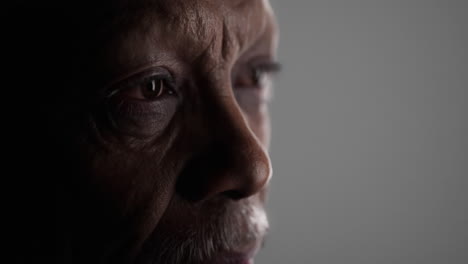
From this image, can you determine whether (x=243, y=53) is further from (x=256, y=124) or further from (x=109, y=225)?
(x=109, y=225)

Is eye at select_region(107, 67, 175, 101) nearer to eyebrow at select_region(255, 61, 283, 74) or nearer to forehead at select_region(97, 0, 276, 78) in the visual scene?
forehead at select_region(97, 0, 276, 78)

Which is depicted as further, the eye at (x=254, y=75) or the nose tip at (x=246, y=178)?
the eye at (x=254, y=75)

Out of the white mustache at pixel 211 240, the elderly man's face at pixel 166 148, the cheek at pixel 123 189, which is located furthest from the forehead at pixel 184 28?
the white mustache at pixel 211 240

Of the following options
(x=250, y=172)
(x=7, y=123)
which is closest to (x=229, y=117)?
(x=250, y=172)

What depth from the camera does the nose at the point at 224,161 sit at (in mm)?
728

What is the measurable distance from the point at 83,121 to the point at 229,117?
0.68 feet

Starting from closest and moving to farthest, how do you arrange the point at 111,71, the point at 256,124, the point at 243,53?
the point at 111,71, the point at 243,53, the point at 256,124

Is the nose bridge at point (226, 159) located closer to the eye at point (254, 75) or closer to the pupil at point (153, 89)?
the pupil at point (153, 89)

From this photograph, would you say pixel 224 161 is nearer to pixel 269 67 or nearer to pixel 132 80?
pixel 132 80

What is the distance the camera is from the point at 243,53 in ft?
2.95

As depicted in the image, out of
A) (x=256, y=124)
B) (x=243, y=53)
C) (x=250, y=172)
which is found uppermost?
(x=243, y=53)

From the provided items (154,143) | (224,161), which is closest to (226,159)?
(224,161)

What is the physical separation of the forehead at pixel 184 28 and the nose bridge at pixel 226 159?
78 mm

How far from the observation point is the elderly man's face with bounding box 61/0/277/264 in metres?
0.69
